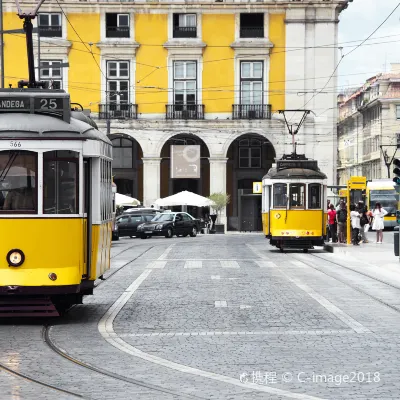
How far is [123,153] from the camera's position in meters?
72.2

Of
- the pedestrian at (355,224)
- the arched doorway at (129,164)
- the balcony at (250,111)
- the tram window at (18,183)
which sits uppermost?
the balcony at (250,111)

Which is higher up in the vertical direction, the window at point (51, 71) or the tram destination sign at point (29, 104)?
the window at point (51, 71)

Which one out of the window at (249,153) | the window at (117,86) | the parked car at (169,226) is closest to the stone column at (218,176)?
the window at (249,153)

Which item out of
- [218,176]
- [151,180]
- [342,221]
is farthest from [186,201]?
[342,221]

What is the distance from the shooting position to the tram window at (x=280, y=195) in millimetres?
37938

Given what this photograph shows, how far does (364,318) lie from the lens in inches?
583

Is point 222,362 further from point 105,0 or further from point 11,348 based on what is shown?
point 105,0

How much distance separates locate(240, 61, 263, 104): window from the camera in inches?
2719

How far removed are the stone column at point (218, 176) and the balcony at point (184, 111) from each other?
2.96 meters

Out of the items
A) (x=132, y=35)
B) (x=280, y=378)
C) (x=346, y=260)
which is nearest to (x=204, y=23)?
(x=132, y=35)

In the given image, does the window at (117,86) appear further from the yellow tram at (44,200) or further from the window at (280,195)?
the yellow tram at (44,200)

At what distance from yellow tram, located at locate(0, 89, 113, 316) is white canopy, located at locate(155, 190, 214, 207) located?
5024cm

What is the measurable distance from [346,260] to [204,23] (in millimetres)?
39259

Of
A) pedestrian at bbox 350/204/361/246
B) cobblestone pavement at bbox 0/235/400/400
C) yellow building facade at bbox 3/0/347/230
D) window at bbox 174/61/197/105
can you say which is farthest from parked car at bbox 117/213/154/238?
cobblestone pavement at bbox 0/235/400/400
